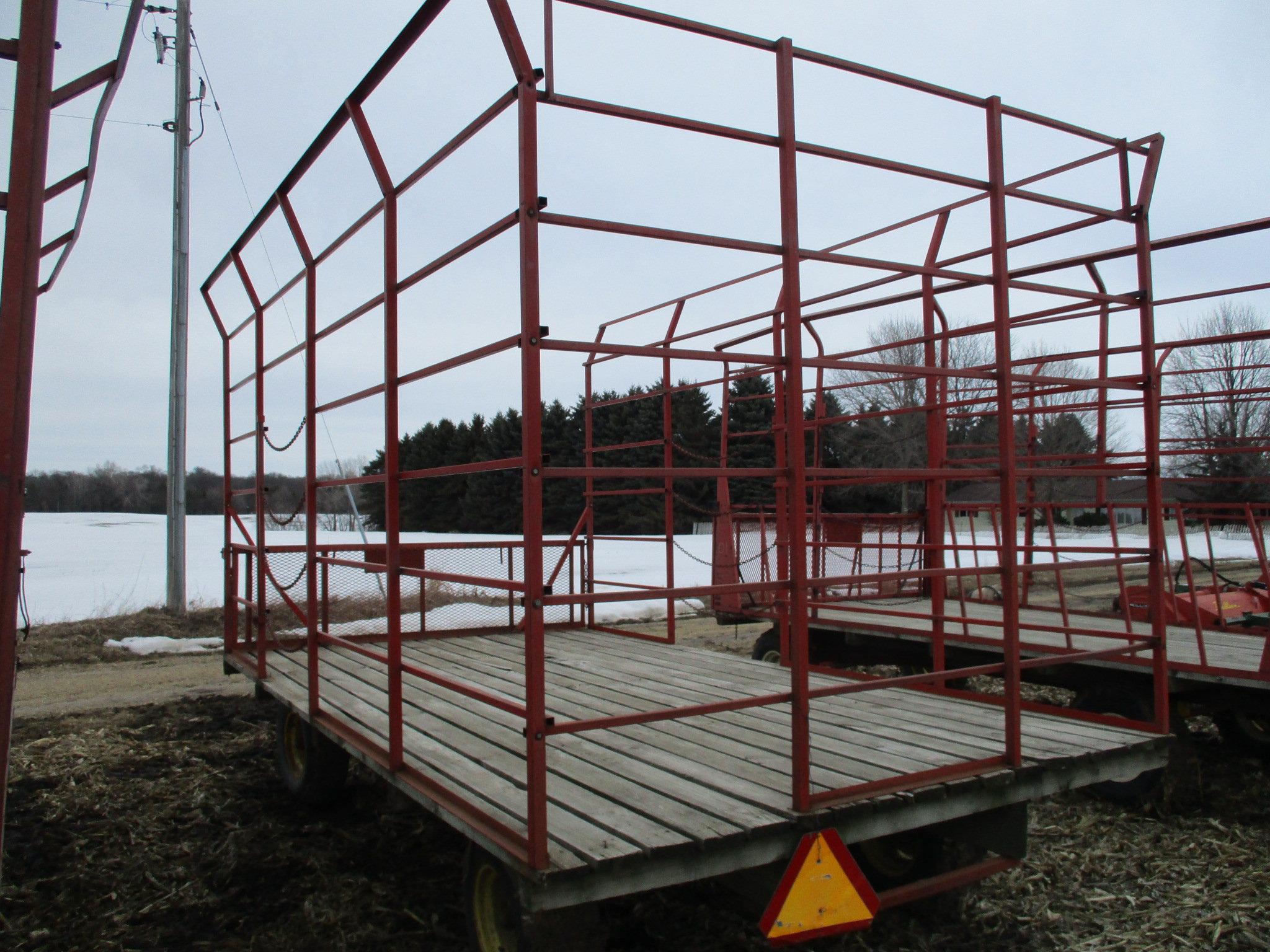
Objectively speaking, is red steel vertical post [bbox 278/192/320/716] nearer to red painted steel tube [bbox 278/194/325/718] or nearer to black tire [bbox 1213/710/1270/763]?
red painted steel tube [bbox 278/194/325/718]

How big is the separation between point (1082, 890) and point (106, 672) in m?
8.88

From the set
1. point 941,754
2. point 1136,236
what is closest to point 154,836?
point 941,754

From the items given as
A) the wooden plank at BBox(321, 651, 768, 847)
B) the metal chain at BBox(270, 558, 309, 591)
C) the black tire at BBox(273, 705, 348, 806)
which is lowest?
the black tire at BBox(273, 705, 348, 806)

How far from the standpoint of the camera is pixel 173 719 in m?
6.68

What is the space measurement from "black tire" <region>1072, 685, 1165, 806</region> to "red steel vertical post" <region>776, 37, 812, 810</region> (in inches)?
110

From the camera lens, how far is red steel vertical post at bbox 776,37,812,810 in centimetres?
268

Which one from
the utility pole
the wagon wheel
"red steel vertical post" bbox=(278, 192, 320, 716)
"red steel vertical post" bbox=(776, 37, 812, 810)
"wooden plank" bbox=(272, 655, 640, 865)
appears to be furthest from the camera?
the utility pole

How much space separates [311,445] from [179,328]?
10.1m

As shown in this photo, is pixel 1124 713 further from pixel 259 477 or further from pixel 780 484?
pixel 259 477

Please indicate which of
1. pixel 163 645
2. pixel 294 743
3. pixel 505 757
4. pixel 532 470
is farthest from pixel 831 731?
pixel 163 645

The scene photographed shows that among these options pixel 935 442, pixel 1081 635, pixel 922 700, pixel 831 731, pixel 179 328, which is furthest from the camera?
pixel 179 328

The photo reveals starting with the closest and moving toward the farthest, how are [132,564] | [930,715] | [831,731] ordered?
[831,731] < [930,715] < [132,564]

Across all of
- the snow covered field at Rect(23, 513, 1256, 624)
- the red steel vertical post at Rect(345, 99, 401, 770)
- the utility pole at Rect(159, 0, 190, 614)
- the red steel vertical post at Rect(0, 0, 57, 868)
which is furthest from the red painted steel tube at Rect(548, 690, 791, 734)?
the utility pole at Rect(159, 0, 190, 614)

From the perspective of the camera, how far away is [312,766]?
4539 millimetres
